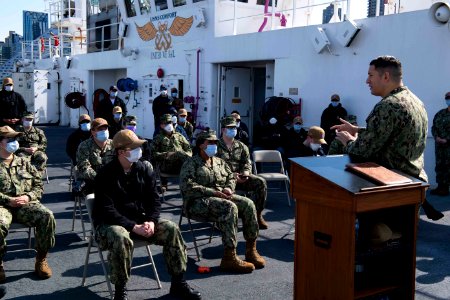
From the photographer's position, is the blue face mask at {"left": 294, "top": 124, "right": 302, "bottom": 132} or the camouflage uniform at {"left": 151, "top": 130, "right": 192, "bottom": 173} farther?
the blue face mask at {"left": 294, "top": 124, "right": 302, "bottom": 132}

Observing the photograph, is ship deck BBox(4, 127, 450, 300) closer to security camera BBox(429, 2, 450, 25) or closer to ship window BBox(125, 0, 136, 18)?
security camera BBox(429, 2, 450, 25)

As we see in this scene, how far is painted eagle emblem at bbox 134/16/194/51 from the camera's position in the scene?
13.9 m

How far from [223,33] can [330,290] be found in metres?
11.2

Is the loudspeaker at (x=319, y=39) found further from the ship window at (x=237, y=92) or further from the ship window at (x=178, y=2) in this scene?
the ship window at (x=178, y=2)

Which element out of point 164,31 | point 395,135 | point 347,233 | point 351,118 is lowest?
point 347,233

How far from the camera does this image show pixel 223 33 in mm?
13172

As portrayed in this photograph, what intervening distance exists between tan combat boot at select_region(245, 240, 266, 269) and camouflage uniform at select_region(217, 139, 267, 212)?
52.6 inches

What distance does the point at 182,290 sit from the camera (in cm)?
402

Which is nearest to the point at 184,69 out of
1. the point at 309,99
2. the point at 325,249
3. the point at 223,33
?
the point at 223,33

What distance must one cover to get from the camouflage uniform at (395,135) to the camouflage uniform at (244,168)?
314cm

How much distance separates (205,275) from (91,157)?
2.44 metres

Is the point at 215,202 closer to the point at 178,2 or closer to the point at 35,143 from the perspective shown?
the point at 35,143

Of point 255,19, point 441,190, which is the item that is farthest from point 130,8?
point 441,190

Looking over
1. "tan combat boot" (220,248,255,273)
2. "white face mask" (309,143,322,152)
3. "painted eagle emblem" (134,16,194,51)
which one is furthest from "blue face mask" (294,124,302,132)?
"painted eagle emblem" (134,16,194,51)
